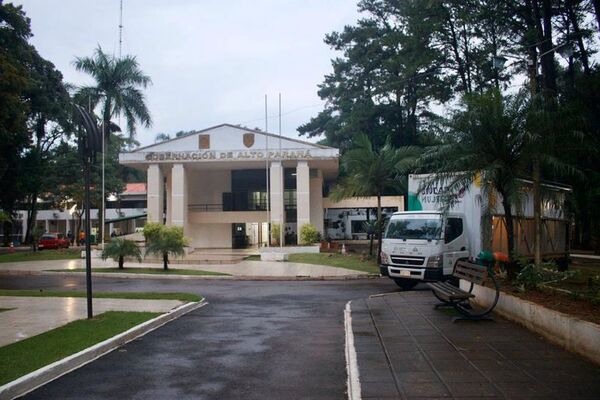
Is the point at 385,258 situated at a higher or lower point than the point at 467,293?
higher

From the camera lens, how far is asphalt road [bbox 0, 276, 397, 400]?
550cm

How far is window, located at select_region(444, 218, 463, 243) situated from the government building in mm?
19069

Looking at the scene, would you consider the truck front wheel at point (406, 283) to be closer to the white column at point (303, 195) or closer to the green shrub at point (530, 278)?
the green shrub at point (530, 278)

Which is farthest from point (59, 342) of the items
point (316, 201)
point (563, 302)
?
point (316, 201)

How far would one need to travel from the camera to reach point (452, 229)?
14938 millimetres

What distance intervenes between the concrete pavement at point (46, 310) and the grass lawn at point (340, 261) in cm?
1213

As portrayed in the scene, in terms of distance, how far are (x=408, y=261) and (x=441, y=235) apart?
3.75 feet

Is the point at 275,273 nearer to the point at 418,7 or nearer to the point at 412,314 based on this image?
the point at 412,314

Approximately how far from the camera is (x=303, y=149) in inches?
1388

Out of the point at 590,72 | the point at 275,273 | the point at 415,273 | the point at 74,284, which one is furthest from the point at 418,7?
the point at 74,284

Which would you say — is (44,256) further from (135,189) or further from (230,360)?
(135,189)

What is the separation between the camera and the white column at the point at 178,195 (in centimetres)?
3631

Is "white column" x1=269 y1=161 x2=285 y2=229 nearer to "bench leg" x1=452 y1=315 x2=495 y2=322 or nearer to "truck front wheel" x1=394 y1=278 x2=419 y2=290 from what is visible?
"truck front wheel" x1=394 y1=278 x2=419 y2=290

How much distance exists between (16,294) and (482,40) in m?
30.1
